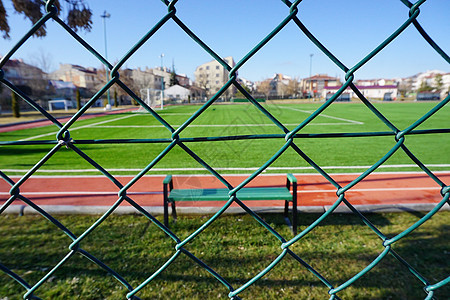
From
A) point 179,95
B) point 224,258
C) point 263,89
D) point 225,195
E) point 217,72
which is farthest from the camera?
point 179,95

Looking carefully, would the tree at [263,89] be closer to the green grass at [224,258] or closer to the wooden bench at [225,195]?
the wooden bench at [225,195]

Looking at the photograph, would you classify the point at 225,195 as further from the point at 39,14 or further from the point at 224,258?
the point at 39,14

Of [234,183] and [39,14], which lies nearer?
[39,14]

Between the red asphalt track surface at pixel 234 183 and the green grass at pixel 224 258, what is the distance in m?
0.63

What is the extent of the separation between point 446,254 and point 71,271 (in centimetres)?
426

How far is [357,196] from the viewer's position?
191 inches

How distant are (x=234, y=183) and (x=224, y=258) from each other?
2.76 metres

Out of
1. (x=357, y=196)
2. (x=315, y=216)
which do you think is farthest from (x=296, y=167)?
(x=315, y=216)

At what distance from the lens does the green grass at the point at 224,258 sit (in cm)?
262

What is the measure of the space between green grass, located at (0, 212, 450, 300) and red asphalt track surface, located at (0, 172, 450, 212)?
63 centimetres

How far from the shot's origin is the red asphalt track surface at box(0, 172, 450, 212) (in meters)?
4.71

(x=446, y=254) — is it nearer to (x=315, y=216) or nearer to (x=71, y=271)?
(x=315, y=216)

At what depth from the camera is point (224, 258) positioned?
3.14 m

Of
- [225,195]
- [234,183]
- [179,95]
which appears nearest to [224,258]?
[225,195]
